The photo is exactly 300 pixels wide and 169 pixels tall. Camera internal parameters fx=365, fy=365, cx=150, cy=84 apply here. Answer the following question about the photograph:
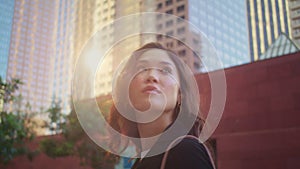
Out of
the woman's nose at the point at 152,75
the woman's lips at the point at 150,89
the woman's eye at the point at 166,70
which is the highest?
the woman's eye at the point at 166,70

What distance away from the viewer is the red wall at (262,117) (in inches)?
370

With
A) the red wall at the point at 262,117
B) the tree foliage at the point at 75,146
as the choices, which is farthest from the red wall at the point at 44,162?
the red wall at the point at 262,117

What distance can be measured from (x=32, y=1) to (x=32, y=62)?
391 cm

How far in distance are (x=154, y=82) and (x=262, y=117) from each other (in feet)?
31.6

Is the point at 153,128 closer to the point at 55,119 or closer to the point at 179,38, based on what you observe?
the point at 179,38

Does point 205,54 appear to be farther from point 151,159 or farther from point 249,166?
point 249,166

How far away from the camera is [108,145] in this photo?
1.20 metres

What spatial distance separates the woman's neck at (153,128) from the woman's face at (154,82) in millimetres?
27

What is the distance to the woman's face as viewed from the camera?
1.01 meters

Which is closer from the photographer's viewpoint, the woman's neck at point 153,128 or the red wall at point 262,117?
the woman's neck at point 153,128

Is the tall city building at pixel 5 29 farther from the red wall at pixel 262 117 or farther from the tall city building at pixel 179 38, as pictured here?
the tall city building at pixel 179 38

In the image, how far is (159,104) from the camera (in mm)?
1014

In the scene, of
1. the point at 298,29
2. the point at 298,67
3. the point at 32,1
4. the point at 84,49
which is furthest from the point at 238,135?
the point at 298,29

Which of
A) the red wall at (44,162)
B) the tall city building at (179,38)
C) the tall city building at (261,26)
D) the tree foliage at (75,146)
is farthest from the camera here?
the tall city building at (261,26)
